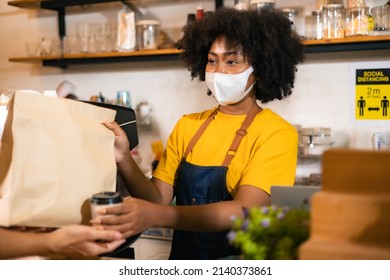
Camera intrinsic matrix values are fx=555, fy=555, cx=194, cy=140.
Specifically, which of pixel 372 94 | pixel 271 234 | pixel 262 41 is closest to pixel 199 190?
pixel 262 41

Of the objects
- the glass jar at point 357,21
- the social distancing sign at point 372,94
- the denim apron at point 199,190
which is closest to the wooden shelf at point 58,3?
the glass jar at point 357,21

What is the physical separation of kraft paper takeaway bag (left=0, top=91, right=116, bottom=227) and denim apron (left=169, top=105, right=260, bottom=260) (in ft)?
1.46

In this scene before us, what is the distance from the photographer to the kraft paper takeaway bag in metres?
1.03

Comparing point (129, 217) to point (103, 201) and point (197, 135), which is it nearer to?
point (103, 201)

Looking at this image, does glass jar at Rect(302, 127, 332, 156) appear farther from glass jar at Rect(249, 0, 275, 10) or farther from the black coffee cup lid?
the black coffee cup lid

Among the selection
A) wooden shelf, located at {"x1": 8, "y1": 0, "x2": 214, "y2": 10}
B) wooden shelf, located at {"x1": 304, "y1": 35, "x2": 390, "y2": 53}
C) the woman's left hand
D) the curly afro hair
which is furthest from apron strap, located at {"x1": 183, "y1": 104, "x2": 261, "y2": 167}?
wooden shelf, located at {"x1": 8, "y1": 0, "x2": 214, "y2": 10}

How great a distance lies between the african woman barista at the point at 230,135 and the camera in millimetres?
1465

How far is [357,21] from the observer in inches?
105

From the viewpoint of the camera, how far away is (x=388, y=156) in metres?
0.81

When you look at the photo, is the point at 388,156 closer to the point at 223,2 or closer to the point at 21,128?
the point at 21,128

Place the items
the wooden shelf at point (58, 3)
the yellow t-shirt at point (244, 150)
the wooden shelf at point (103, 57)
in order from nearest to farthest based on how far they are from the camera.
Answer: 1. the yellow t-shirt at point (244, 150)
2. the wooden shelf at point (103, 57)
3. the wooden shelf at point (58, 3)

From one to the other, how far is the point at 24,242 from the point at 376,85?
2.28m

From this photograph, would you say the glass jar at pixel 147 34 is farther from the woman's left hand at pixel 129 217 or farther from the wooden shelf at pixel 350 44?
the woman's left hand at pixel 129 217
